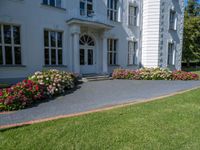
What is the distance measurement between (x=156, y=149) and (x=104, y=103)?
→ 368cm

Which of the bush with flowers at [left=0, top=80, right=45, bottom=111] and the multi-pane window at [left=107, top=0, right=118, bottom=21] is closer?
the bush with flowers at [left=0, top=80, right=45, bottom=111]

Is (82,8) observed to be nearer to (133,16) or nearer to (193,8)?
(133,16)

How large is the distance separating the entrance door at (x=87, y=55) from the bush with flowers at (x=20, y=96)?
7.36 metres

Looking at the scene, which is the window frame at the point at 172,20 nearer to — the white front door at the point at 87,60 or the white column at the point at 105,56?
the white column at the point at 105,56

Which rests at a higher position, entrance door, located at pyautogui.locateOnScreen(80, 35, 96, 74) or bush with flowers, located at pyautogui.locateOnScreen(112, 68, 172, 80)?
entrance door, located at pyautogui.locateOnScreen(80, 35, 96, 74)

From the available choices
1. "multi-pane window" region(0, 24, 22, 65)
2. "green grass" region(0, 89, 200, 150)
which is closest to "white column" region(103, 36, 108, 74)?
"multi-pane window" region(0, 24, 22, 65)

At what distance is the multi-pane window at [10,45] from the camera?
34.5 feet

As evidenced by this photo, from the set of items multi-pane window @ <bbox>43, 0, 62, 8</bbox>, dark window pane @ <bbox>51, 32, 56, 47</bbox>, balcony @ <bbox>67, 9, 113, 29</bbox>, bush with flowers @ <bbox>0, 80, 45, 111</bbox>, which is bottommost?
bush with flowers @ <bbox>0, 80, 45, 111</bbox>

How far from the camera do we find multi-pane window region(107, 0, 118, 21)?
1613cm

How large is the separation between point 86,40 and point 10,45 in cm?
592

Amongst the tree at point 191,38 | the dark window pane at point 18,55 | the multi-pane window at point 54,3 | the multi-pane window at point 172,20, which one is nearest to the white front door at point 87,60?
the multi-pane window at point 54,3

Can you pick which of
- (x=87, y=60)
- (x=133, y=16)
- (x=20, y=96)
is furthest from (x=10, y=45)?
(x=133, y=16)

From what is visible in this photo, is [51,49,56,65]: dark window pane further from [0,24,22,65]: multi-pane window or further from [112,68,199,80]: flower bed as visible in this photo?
[112,68,199,80]: flower bed

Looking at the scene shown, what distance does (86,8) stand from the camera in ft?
46.9
